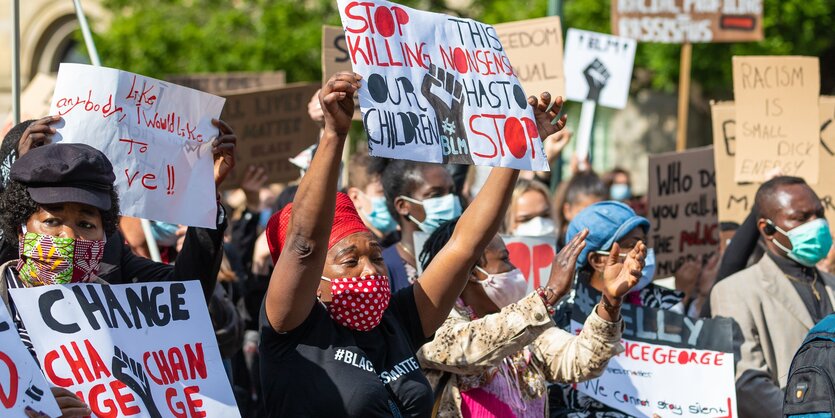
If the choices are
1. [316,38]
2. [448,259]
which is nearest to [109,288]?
[448,259]

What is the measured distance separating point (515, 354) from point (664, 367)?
99 cm

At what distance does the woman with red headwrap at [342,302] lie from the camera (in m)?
3.20

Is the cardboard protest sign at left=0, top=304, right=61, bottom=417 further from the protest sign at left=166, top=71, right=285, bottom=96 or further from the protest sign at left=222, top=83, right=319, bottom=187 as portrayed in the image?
the protest sign at left=166, top=71, right=285, bottom=96

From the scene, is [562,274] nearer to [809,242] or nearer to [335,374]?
[335,374]

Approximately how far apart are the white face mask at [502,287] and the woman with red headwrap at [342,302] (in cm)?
61

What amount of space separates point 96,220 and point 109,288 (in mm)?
200

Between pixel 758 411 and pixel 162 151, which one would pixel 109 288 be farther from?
pixel 758 411

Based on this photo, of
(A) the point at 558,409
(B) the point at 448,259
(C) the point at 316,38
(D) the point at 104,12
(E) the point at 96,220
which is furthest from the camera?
(D) the point at 104,12

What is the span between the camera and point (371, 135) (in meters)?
3.22

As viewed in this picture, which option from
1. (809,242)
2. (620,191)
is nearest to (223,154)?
(809,242)

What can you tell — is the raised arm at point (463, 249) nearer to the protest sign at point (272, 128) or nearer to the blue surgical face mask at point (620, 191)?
the protest sign at point (272, 128)

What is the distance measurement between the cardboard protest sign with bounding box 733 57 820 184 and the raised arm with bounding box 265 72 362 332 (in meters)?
4.52

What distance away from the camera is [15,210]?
134 inches

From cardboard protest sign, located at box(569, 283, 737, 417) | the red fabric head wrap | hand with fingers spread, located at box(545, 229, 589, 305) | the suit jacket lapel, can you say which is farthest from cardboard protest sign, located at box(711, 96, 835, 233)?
the red fabric head wrap
